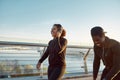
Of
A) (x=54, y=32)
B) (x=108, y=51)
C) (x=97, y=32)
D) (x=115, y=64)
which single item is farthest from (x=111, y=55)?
(x=54, y=32)

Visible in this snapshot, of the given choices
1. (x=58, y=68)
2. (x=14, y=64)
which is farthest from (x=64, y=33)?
(x=14, y=64)

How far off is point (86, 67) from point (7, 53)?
392 cm

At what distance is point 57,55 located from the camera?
600 centimetres

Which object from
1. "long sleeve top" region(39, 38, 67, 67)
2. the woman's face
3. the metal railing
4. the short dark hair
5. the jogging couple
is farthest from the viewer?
the metal railing

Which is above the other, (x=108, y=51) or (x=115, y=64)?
(x=108, y=51)

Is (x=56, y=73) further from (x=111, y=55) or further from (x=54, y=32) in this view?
(x=111, y=55)

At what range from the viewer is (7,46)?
8.25 metres

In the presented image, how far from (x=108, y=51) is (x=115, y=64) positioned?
241mm

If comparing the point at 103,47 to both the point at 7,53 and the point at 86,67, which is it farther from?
the point at 86,67

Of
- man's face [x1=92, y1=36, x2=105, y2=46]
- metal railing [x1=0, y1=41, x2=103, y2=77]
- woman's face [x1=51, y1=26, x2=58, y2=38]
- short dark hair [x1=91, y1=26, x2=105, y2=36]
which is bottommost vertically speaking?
metal railing [x1=0, y1=41, x2=103, y2=77]

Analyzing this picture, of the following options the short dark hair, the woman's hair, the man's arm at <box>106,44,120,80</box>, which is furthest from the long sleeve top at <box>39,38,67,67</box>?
the short dark hair

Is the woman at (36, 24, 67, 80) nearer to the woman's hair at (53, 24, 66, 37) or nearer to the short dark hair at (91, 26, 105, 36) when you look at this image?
the woman's hair at (53, 24, 66, 37)

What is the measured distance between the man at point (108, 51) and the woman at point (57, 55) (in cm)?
119

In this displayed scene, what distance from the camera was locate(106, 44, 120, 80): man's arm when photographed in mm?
4328
